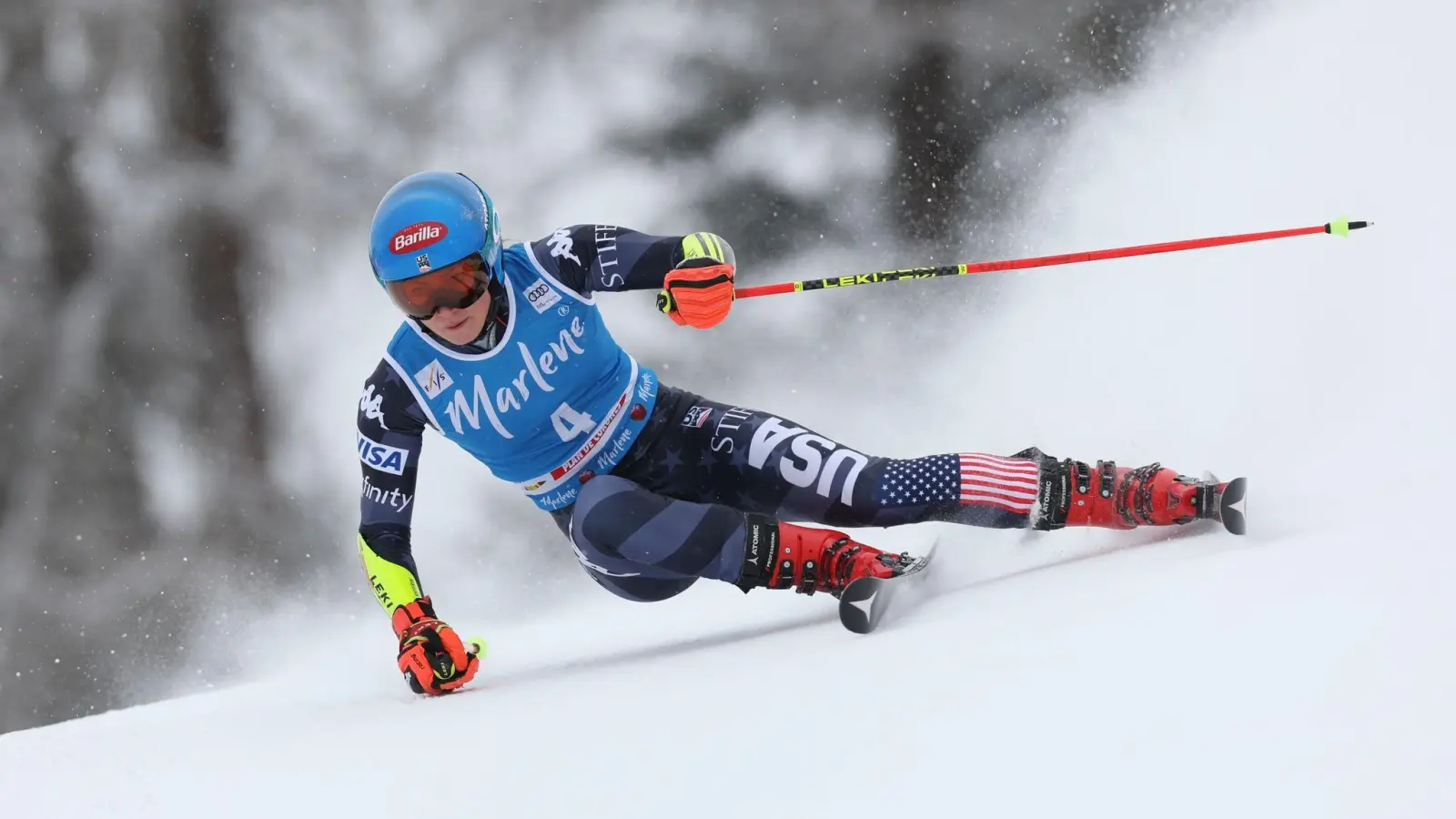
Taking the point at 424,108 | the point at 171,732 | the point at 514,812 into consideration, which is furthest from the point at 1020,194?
the point at 514,812

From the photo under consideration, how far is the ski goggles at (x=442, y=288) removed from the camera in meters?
2.77

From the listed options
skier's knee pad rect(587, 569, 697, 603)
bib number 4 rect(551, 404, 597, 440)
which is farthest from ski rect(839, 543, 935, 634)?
bib number 4 rect(551, 404, 597, 440)

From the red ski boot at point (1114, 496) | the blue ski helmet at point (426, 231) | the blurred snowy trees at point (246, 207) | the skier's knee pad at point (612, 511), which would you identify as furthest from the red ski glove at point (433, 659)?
the blurred snowy trees at point (246, 207)

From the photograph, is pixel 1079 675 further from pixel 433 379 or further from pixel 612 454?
pixel 433 379

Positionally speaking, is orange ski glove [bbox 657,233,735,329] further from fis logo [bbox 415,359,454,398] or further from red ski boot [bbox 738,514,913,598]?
fis logo [bbox 415,359,454,398]

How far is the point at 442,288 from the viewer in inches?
110

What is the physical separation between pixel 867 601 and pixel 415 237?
131 cm

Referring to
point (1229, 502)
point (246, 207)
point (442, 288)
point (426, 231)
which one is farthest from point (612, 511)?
point (246, 207)

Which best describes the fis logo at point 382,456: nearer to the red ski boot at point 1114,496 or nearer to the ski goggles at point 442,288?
the ski goggles at point 442,288

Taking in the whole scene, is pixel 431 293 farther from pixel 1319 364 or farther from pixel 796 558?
pixel 1319 364

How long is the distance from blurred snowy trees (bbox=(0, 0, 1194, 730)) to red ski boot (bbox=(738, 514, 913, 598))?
4.95 meters

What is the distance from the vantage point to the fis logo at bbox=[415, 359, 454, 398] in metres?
2.96

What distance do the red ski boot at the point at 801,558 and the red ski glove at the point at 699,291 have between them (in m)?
0.47

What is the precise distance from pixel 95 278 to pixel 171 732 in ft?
22.1
